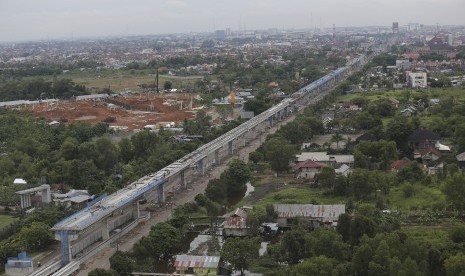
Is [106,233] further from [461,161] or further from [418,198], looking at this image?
[461,161]

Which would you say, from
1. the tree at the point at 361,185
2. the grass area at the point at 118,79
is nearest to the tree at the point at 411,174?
the tree at the point at 361,185

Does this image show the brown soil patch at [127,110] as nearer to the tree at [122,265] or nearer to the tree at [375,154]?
the tree at [375,154]

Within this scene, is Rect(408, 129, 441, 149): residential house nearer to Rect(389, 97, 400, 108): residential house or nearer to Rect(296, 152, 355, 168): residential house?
Rect(296, 152, 355, 168): residential house

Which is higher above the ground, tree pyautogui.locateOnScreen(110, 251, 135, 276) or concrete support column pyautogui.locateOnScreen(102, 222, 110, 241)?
tree pyautogui.locateOnScreen(110, 251, 135, 276)

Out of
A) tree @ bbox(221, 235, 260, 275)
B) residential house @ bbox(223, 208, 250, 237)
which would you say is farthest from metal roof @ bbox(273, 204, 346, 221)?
tree @ bbox(221, 235, 260, 275)

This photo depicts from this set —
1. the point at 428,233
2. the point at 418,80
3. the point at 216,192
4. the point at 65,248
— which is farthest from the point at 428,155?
the point at 418,80

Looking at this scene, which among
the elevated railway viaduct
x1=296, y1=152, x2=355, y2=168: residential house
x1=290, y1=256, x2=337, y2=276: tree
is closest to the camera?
x1=290, y1=256, x2=337, y2=276: tree

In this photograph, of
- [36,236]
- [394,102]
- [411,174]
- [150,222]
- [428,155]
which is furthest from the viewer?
[394,102]
